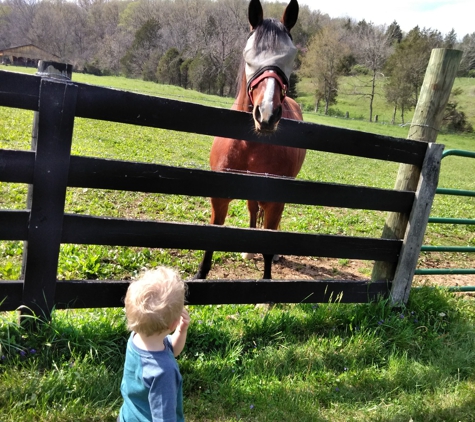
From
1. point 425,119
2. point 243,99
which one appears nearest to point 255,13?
point 243,99

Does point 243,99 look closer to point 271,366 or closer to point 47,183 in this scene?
point 47,183

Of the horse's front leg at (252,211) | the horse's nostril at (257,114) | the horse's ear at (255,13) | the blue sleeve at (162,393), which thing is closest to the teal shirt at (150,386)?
the blue sleeve at (162,393)

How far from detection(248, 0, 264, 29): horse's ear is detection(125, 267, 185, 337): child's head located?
2706 mm

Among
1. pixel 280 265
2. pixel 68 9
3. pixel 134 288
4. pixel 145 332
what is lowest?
pixel 280 265

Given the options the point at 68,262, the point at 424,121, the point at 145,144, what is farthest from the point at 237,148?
the point at 145,144

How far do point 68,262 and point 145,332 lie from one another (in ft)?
9.22

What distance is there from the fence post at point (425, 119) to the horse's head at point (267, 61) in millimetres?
1343

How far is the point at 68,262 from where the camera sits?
13.2 ft

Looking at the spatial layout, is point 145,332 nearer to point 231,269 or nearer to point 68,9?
point 231,269

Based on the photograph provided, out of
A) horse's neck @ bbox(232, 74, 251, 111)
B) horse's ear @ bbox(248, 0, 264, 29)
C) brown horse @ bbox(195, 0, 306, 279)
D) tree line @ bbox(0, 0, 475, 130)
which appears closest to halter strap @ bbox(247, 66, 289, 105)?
brown horse @ bbox(195, 0, 306, 279)

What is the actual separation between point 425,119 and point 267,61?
162 cm

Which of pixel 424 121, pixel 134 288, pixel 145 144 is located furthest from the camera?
pixel 145 144

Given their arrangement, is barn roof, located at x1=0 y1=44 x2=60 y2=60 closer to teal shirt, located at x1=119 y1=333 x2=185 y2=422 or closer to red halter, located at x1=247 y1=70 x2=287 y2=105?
red halter, located at x1=247 y1=70 x2=287 y2=105

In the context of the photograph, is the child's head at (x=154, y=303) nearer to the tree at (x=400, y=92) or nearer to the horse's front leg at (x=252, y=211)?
the horse's front leg at (x=252, y=211)
